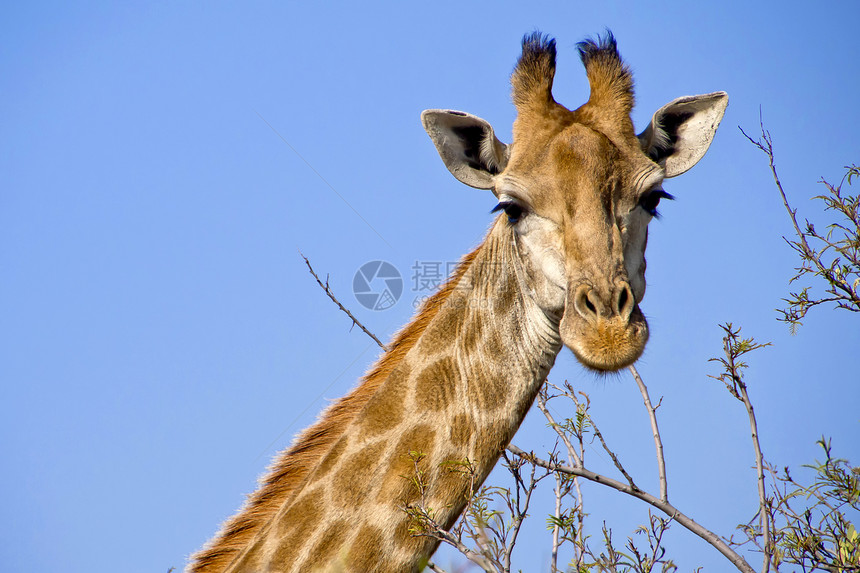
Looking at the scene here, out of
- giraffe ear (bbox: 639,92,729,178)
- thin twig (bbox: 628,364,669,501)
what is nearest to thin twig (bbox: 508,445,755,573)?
thin twig (bbox: 628,364,669,501)

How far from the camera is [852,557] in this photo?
448 centimetres

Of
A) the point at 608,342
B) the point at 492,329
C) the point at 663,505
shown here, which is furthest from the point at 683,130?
the point at 663,505

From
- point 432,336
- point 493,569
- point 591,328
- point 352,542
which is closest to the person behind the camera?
point 493,569

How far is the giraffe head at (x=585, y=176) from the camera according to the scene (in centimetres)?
500

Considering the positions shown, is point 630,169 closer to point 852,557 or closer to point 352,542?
point 852,557

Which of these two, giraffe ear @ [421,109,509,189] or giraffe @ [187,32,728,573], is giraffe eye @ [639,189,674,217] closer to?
giraffe @ [187,32,728,573]

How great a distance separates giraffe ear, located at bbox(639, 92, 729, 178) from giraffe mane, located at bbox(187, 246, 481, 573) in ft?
7.94

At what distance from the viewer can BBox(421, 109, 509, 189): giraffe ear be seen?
6.04m

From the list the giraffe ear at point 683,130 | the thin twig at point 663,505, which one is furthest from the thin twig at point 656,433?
the giraffe ear at point 683,130

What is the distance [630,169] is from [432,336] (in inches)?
74.3

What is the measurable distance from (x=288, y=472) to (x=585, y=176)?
313 centimetres

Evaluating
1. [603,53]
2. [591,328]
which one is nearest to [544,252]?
[591,328]

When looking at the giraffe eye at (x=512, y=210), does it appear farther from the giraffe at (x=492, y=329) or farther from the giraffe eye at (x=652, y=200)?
the giraffe eye at (x=652, y=200)

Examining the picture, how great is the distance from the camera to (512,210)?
5.77 metres
